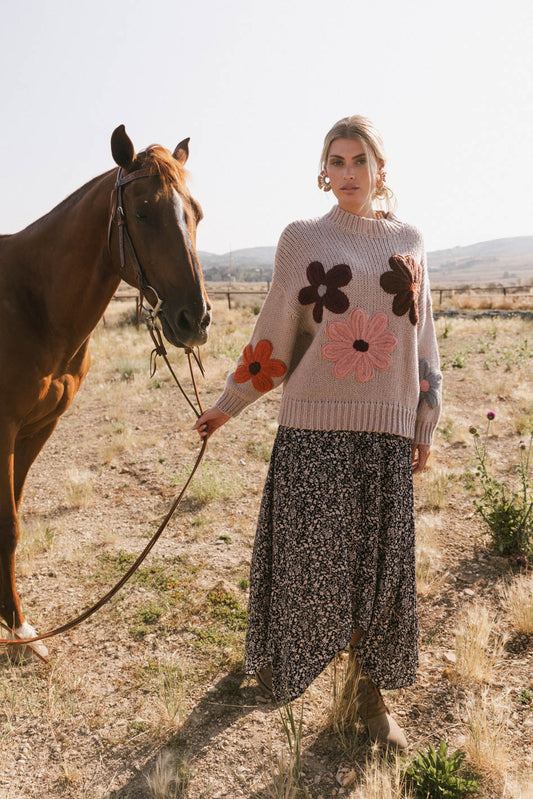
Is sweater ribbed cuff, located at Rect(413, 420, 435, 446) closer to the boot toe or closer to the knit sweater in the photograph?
the knit sweater

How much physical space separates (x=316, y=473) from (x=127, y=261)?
126cm

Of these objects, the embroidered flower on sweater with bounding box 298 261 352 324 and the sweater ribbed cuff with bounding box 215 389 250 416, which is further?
the sweater ribbed cuff with bounding box 215 389 250 416

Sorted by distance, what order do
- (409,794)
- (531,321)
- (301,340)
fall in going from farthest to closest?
(531,321) < (301,340) < (409,794)

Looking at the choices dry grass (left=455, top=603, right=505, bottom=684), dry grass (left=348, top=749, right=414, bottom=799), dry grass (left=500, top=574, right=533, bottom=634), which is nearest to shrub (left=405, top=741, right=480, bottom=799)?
dry grass (left=348, top=749, right=414, bottom=799)

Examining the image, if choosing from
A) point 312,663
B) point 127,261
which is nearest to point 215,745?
point 312,663

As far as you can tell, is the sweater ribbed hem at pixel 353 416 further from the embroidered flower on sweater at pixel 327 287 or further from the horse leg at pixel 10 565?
the horse leg at pixel 10 565

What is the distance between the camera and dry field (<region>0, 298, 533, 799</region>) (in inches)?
79.2


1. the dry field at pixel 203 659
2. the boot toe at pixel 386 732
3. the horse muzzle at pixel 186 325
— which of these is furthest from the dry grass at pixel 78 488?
the boot toe at pixel 386 732

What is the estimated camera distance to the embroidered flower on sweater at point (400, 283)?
1892 millimetres

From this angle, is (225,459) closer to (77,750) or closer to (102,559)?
(102,559)

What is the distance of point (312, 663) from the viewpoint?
2.03m

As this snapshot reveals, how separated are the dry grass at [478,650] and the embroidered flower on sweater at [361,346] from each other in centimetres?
151

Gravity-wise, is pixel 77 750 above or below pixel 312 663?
below

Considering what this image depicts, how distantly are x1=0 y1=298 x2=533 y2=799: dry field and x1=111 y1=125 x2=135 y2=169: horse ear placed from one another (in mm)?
2335
